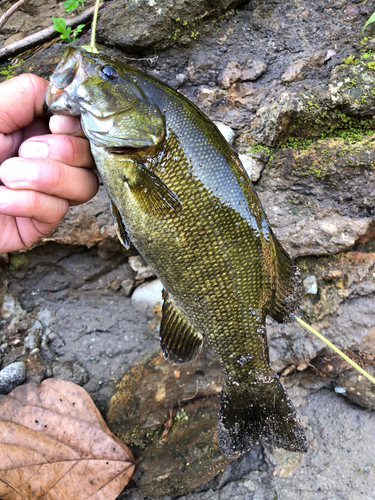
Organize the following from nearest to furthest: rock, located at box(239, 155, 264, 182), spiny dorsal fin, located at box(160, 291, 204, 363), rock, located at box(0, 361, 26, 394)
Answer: spiny dorsal fin, located at box(160, 291, 204, 363) → rock, located at box(0, 361, 26, 394) → rock, located at box(239, 155, 264, 182)

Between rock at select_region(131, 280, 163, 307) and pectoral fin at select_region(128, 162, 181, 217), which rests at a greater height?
pectoral fin at select_region(128, 162, 181, 217)

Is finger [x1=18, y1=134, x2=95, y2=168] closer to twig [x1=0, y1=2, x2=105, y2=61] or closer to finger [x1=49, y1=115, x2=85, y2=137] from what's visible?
finger [x1=49, y1=115, x2=85, y2=137]

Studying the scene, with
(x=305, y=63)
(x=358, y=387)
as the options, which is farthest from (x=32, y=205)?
(x=358, y=387)

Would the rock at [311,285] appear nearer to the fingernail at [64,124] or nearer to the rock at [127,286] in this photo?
the rock at [127,286]

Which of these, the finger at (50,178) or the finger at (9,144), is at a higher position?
the finger at (9,144)

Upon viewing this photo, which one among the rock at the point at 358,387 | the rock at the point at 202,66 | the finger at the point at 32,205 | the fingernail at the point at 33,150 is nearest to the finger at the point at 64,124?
the fingernail at the point at 33,150

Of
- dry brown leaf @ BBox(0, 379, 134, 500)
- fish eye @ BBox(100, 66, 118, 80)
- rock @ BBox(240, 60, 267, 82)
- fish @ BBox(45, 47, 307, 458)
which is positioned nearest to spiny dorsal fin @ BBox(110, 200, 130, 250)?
fish @ BBox(45, 47, 307, 458)
